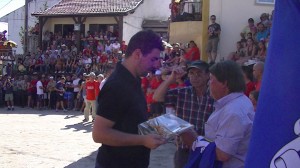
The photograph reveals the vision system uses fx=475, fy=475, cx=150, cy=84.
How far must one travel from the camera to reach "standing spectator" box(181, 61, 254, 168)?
Result: 2.98 metres

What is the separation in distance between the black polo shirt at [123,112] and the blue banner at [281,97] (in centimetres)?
128

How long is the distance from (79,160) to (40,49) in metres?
24.6

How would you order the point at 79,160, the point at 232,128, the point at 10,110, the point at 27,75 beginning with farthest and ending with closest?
the point at 27,75 < the point at 10,110 < the point at 79,160 < the point at 232,128

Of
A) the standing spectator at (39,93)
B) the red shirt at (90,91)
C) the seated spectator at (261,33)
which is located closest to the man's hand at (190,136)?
the seated spectator at (261,33)

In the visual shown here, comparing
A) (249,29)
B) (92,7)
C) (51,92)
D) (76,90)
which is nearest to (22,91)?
(51,92)

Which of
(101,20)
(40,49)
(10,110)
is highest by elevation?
(101,20)

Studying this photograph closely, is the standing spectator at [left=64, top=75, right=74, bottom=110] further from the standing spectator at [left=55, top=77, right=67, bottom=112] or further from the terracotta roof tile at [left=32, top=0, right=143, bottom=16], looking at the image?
the terracotta roof tile at [left=32, top=0, right=143, bottom=16]

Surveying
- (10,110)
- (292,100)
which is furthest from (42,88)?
(292,100)

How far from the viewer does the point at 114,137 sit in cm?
290

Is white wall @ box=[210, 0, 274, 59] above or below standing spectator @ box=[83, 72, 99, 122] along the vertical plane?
above

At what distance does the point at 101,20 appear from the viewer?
105ft

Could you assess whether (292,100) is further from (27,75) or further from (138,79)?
(27,75)

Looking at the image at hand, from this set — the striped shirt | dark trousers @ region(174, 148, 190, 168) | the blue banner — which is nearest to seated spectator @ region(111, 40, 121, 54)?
the striped shirt

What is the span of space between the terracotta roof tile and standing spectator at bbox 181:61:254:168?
2741cm
